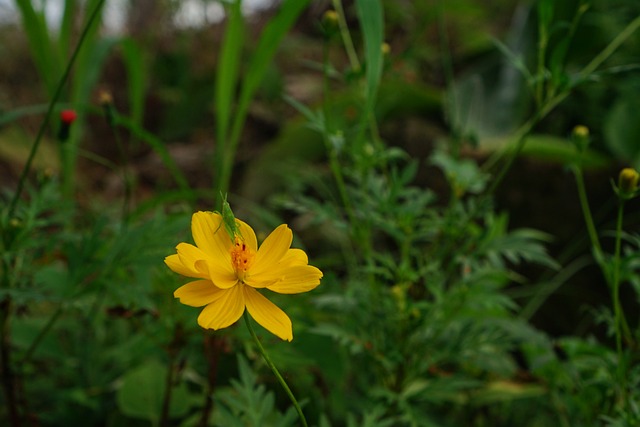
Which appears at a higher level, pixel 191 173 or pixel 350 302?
pixel 350 302

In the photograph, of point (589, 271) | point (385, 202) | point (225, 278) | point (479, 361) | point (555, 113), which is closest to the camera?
point (225, 278)

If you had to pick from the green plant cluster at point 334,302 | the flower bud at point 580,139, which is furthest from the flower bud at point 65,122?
the flower bud at point 580,139

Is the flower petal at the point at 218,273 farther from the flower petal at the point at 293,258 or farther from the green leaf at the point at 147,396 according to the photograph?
the green leaf at the point at 147,396

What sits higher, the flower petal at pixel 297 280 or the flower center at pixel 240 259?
the flower center at pixel 240 259

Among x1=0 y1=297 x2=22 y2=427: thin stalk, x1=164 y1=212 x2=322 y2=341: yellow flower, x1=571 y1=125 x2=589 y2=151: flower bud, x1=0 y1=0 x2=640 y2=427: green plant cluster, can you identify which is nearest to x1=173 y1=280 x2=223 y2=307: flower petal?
x1=164 y1=212 x2=322 y2=341: yellow flower

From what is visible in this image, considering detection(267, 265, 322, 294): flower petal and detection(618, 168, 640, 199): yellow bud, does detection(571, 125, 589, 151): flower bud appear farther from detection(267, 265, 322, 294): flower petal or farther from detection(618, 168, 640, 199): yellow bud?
detection(267, 265, 322, 294): flower petal

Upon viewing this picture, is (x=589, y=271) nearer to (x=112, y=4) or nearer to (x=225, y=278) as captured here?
(x=225, y=278)

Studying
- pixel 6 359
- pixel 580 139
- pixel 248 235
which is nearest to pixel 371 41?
pixel 580 139

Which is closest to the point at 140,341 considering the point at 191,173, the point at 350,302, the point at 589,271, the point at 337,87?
the point at 350,302
